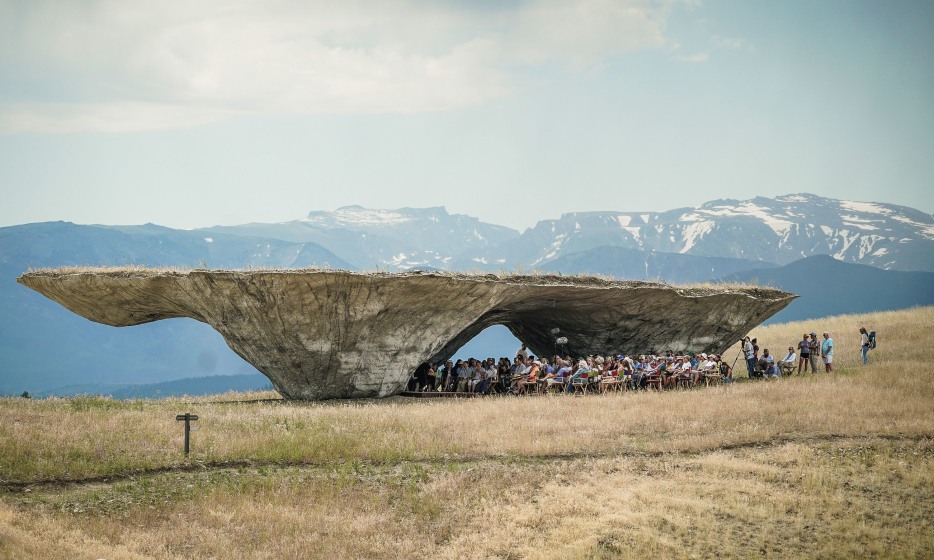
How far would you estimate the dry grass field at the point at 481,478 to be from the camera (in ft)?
51.1

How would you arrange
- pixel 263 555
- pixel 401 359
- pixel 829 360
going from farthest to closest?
pixel 829 360 → pixel 401 359 → pixel 263 555

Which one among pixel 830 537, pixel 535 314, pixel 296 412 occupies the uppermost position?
pixel 535 314

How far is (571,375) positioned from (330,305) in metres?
8.25

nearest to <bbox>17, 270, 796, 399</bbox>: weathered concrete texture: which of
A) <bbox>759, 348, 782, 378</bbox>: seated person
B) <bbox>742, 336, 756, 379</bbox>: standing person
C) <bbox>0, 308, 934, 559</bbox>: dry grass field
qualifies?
<bbox>0, 308, 934, 559</bbox>: dry grass field

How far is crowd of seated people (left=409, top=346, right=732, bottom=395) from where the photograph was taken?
95.5 feet

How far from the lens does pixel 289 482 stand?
1836cm

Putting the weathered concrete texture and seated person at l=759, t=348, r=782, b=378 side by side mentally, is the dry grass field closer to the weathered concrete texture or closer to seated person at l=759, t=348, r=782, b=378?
the weathered concrete texture

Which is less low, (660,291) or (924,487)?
(660,291)

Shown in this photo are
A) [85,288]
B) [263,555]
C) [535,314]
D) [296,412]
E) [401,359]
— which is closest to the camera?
[263,555]

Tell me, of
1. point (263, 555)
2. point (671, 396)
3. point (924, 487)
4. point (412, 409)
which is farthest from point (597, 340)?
point (263, 555)

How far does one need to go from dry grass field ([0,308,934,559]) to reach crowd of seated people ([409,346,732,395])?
3.10 m

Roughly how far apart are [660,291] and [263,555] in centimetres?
1935

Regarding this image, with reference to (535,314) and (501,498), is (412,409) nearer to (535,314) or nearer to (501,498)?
(501,498)

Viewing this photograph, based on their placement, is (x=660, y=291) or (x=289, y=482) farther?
(x=660, y=291)
